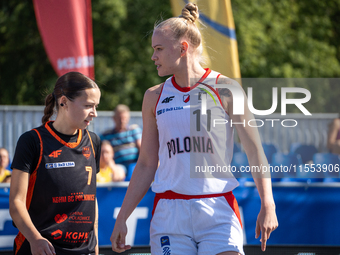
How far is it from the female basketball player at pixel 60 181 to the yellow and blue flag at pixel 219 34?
8.77 feet

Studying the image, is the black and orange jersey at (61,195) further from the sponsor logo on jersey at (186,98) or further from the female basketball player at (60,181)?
the sponsor logo on jersey at (186,98)

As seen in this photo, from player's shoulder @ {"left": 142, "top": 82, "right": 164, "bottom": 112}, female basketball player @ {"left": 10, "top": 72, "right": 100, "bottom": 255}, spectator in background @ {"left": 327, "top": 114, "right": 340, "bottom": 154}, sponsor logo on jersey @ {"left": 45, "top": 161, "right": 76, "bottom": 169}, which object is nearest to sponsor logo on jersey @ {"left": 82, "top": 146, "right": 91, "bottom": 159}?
female basketball player @ {"left": 10, "top": 72, "right": 100, "bottom": 255}

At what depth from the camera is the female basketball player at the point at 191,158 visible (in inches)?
89.7

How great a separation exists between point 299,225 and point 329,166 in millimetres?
1616

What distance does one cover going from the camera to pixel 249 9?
56.3ft

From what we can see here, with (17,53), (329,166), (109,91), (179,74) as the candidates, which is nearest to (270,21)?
(109,91)

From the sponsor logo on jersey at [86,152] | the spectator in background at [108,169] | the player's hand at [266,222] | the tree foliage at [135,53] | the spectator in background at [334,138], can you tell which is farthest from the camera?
the tree foliage at [135,53]

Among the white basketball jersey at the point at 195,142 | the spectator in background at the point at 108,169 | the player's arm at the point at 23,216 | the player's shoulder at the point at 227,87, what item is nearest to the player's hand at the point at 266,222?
the white basketball jersey at the point at 195,142

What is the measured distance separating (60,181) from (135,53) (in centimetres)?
1474

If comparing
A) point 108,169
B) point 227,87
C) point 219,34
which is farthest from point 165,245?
point 108,169

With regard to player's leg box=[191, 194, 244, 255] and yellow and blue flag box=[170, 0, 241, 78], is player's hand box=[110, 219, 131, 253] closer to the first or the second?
player's leg box=[191, 194, 244, 255]

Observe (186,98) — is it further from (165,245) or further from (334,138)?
(334,138)

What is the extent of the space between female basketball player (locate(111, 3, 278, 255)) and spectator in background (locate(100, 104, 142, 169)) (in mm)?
4423

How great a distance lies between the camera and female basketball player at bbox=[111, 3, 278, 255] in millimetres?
2277
